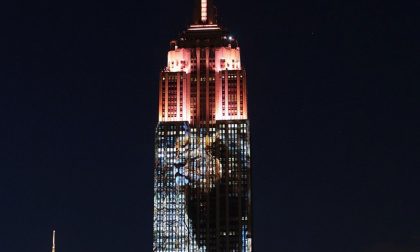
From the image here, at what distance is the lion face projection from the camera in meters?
169

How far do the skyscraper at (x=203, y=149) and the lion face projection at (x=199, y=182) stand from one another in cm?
14

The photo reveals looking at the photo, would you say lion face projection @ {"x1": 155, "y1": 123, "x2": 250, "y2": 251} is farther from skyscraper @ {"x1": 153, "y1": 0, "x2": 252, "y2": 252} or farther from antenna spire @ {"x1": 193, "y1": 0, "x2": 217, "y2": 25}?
antenna spire @ {"x1": 193, "y1": 0, "x2": 217, "y2": 25}

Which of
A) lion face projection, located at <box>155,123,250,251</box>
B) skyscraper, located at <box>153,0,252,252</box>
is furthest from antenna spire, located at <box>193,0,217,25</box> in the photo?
lion face projection, located at <box>155,123,250,251</box>

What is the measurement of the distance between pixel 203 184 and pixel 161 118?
11.9 m

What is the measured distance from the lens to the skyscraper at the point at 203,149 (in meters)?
169

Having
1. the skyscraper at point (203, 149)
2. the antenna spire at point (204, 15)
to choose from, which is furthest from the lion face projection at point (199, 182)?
the antenna spire at point (204, 15)

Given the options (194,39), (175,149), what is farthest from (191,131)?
(194,39)

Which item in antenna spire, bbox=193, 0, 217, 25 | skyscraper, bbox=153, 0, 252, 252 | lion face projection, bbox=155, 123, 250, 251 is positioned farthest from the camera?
antenna spire, bbox=193, 0, 217, 25

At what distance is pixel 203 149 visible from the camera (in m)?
174

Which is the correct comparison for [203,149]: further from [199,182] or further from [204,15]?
[204,15]

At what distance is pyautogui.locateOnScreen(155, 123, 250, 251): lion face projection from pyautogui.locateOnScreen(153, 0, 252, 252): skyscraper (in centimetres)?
14

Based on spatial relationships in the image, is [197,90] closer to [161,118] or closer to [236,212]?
[161,118]

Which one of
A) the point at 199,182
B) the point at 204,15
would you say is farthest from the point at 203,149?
the point at 204,15

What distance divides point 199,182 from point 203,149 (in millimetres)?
5144
